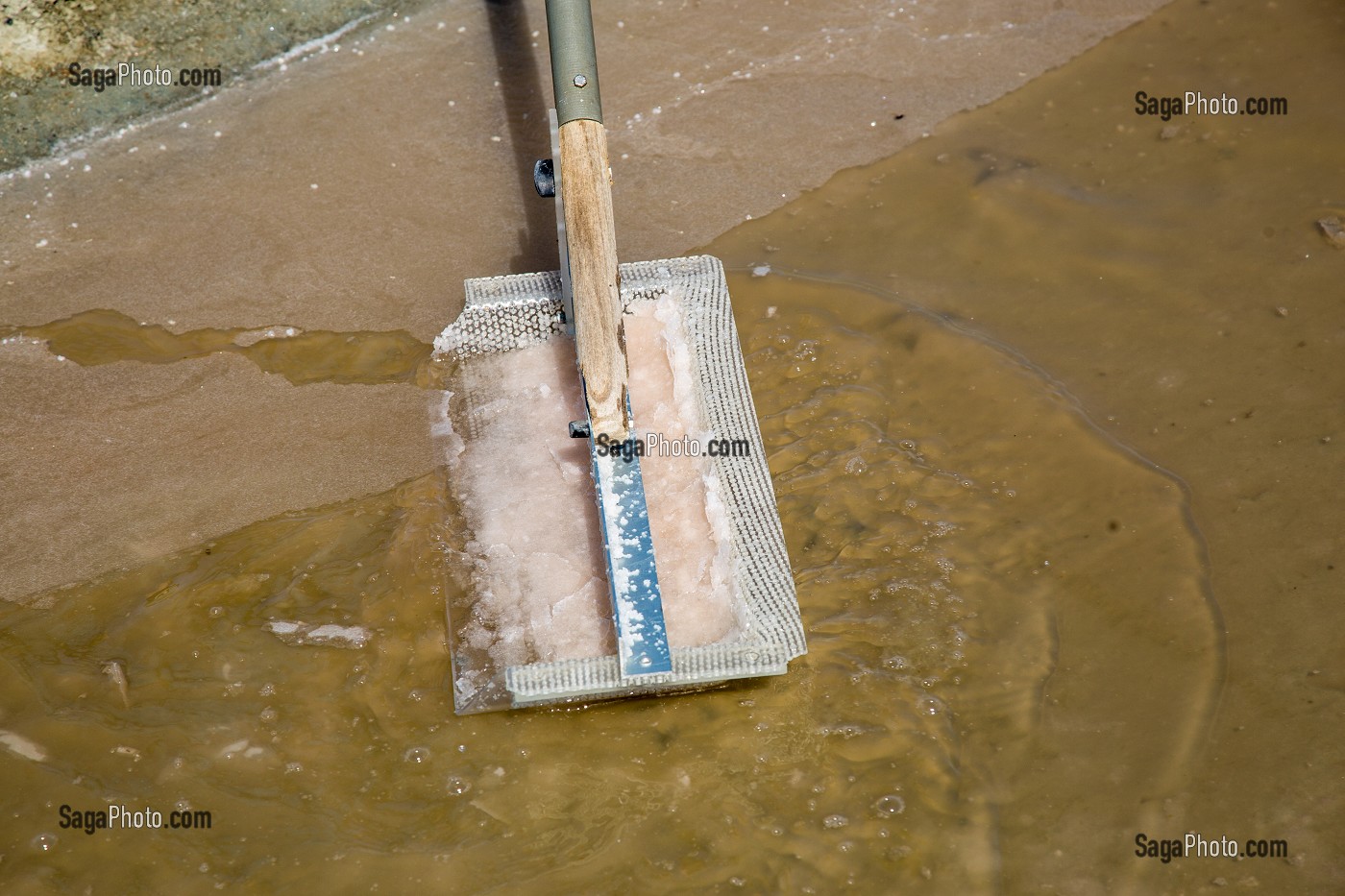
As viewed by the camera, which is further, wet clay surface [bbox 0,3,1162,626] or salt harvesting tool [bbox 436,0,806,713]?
wet clay surface [bbox 0,3,1162,626]

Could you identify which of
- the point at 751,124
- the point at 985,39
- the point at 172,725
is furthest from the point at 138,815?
the point at 985,39

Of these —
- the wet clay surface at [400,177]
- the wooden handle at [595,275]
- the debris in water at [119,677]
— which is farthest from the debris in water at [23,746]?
the wooden handle at [595,275]

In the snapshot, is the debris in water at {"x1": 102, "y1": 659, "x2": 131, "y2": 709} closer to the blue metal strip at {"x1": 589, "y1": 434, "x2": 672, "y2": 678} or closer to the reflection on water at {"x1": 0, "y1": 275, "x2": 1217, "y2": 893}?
the reflection on water at {"x1": 0, "y1": 275, "x2": 1217, "y2": 893}

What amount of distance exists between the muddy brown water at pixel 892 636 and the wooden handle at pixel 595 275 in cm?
59

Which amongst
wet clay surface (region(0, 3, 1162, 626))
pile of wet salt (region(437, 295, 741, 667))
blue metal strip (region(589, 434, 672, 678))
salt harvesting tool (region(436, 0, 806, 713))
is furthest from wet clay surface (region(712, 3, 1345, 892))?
blue metal strip (region(589, 434, 672, 678))

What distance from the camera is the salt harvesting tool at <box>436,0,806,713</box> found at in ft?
9.49

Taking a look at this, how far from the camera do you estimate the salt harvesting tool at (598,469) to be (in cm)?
289

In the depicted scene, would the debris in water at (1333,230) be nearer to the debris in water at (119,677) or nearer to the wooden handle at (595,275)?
the wooden handle at (595,275)

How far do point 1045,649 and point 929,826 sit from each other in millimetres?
606

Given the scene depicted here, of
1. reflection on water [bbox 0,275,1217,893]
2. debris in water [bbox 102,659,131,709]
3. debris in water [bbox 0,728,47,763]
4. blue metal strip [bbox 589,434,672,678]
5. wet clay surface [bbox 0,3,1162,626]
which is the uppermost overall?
wet clay surface [bbox 0,3,1162,626]

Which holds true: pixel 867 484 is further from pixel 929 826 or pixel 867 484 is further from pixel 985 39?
A: pixel 985 39

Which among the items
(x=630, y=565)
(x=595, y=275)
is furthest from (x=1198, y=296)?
(x=630, y=565)

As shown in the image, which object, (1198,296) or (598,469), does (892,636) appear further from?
(1198,296)

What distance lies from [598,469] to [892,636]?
92cm
